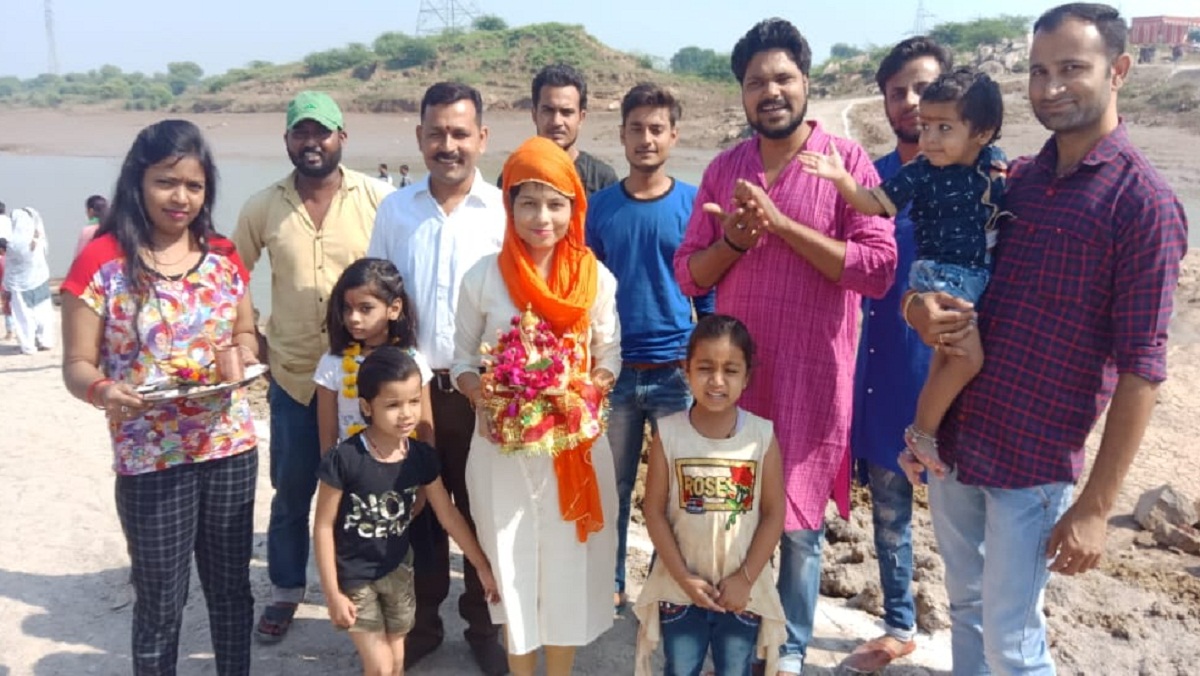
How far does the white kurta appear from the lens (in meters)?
3.15

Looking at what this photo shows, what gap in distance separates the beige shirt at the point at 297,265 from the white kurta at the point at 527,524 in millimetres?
853

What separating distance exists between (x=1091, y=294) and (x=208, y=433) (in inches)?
108

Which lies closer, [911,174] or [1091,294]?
[1091,294]

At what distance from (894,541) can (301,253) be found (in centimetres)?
276

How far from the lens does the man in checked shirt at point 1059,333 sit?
7.72 ft

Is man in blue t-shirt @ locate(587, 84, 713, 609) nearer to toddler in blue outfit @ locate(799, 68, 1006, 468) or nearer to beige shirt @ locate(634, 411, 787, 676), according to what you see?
beige shirt @ locate(634, 411, 787, 676)

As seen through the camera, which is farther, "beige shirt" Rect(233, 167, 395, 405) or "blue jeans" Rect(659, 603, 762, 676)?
"beige shirt" Rect(233, 167, 395, 405)

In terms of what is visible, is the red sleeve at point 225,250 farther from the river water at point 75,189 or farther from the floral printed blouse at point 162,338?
the river water at point 75,189

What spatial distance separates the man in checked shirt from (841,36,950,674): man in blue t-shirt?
2.21ft

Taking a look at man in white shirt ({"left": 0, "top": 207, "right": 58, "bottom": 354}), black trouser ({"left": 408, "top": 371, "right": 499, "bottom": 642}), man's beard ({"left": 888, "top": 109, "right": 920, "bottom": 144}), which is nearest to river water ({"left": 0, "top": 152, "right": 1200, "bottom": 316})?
man in white shirt ({"left": 0, "top": 207, "right": 58, "bottom": 354})

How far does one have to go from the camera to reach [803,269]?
10.1 feet

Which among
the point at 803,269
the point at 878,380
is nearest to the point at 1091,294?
the point at 803,269

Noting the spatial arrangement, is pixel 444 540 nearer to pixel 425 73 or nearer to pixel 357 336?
pixel 357 336

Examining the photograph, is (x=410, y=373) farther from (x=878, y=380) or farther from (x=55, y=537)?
(x=55, y=537)
